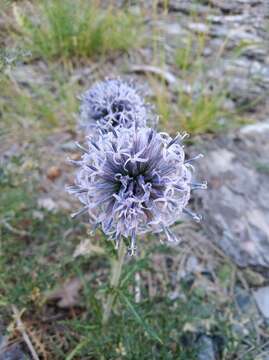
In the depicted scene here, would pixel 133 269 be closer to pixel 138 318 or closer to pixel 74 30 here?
pixel 138 318

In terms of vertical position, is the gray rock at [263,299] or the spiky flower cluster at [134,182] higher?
the spiky flower cluster at [134,182]

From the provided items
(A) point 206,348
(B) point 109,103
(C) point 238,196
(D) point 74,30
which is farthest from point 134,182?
(D) point 74,30

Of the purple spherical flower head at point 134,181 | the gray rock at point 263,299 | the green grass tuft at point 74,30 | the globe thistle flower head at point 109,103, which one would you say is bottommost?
the gray rock at point 263,299

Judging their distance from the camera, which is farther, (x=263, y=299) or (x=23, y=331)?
(x=263, y=299)

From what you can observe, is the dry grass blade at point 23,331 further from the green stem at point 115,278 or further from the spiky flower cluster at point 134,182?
the spiky flower cluster at point 134,182

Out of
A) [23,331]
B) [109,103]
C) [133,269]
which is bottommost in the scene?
[23,331]

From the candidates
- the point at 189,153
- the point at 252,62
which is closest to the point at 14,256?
the point at 189,153

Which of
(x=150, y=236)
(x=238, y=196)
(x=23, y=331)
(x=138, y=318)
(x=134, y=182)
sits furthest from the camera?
(x=238, y=196)

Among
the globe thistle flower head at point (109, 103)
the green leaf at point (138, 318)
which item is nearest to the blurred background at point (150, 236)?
the green leaf at point (138, 318)
